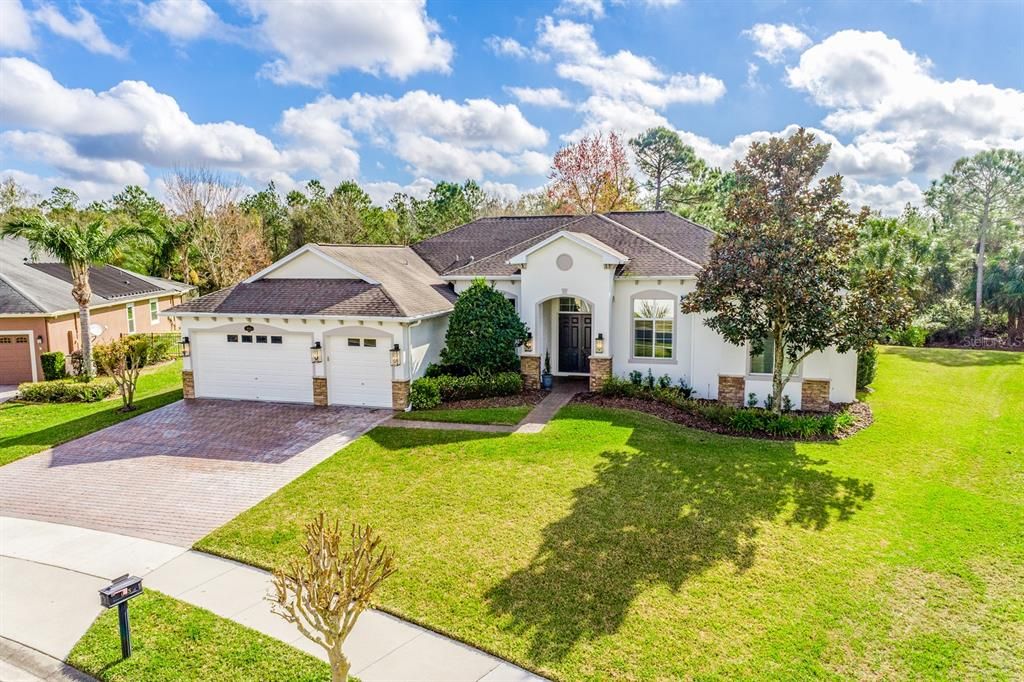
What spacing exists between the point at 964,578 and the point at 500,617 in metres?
6.57

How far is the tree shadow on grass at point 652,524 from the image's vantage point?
25.3 ft

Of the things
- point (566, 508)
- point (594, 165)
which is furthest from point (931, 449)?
point (594, 165)

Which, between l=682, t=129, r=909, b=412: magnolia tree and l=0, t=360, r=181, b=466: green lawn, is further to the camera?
l=0, t=360, r=181, b=466: green lawn

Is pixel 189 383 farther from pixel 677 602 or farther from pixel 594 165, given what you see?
pixel 594 165

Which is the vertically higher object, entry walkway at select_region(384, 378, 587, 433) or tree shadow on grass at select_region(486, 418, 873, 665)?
entry walkway at select_region(384, 378, 587, 433)

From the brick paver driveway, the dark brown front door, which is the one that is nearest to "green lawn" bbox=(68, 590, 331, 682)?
the brick paver driveway

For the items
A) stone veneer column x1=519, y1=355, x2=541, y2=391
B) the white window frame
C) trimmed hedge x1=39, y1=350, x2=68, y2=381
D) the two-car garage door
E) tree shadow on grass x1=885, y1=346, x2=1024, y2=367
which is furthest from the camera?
tree shadow on grass x1=885, y1=346, x2=1024, y2=367

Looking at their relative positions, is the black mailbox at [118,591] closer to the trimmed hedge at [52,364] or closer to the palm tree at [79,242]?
the palm tree at [79,242]

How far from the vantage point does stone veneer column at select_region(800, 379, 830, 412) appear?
55.4 ft

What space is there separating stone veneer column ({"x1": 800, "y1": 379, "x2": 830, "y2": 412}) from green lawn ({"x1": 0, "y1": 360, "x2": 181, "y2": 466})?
19.6 metres

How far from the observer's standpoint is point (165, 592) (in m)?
8.27

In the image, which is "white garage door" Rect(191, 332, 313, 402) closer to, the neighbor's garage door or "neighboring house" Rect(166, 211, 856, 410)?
"neighboring house" Rect(166, 211, 856, 410)

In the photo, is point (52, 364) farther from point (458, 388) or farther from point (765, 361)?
point (765, 361)

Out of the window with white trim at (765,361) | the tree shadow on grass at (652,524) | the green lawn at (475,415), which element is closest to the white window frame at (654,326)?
the window with white trim at (765,361)
